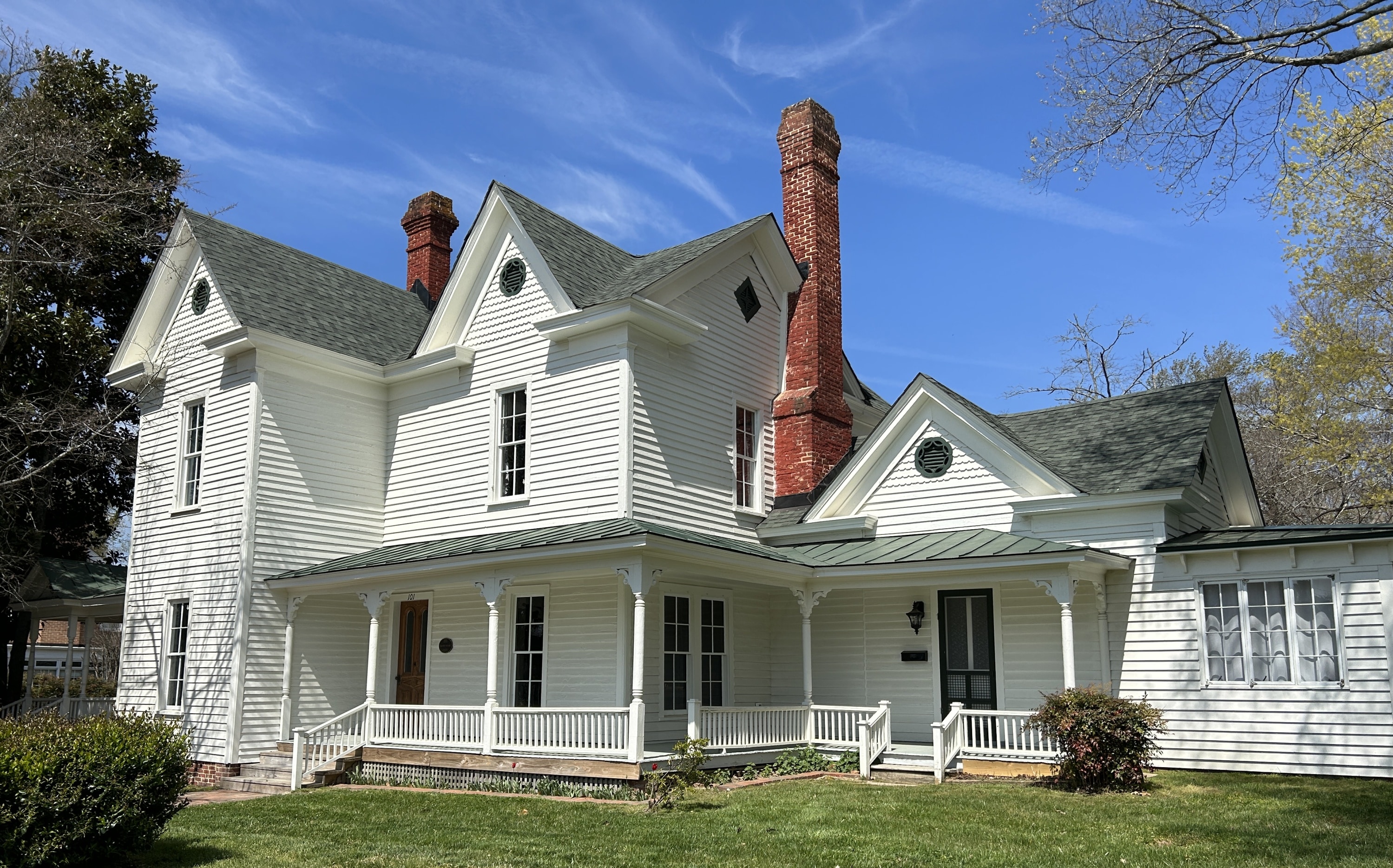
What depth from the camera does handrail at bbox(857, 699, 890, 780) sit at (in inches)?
576

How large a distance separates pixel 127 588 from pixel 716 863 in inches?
590

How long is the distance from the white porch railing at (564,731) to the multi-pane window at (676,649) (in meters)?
1.59

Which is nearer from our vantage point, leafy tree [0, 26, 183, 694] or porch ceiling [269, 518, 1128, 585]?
porch ceiling [269, 518, 1128, 585]

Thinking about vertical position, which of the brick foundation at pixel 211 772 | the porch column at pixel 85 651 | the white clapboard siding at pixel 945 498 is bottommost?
the brick foundation at pixel 211 772

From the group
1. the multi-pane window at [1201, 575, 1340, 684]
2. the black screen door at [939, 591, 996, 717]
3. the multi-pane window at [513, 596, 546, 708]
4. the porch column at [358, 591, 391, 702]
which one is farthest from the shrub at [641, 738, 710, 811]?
the multi-pane window at [1201, 575, 1340, 684]

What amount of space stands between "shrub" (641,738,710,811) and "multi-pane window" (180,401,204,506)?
34.3 ft

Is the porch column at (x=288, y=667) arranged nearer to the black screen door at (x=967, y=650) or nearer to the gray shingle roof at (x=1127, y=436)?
the black screen door at (x=967, y=650)

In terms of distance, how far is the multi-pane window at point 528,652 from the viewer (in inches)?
643

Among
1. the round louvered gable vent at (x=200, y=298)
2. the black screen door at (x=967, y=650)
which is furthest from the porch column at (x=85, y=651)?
the black screen door at (x=967, y=650)

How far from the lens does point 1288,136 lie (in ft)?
83.3

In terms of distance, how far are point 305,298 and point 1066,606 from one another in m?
14.5

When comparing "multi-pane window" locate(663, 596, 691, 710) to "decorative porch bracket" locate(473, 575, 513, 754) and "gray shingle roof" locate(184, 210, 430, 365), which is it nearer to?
"decorative porch bracket" locate(473, 575, 513, 754)

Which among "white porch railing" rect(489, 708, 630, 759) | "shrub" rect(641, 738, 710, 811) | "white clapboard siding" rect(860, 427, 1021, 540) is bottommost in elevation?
"shrub" rect(641, 738, 710, 811)

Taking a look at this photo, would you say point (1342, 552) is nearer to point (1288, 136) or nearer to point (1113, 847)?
point (1113, 847)
